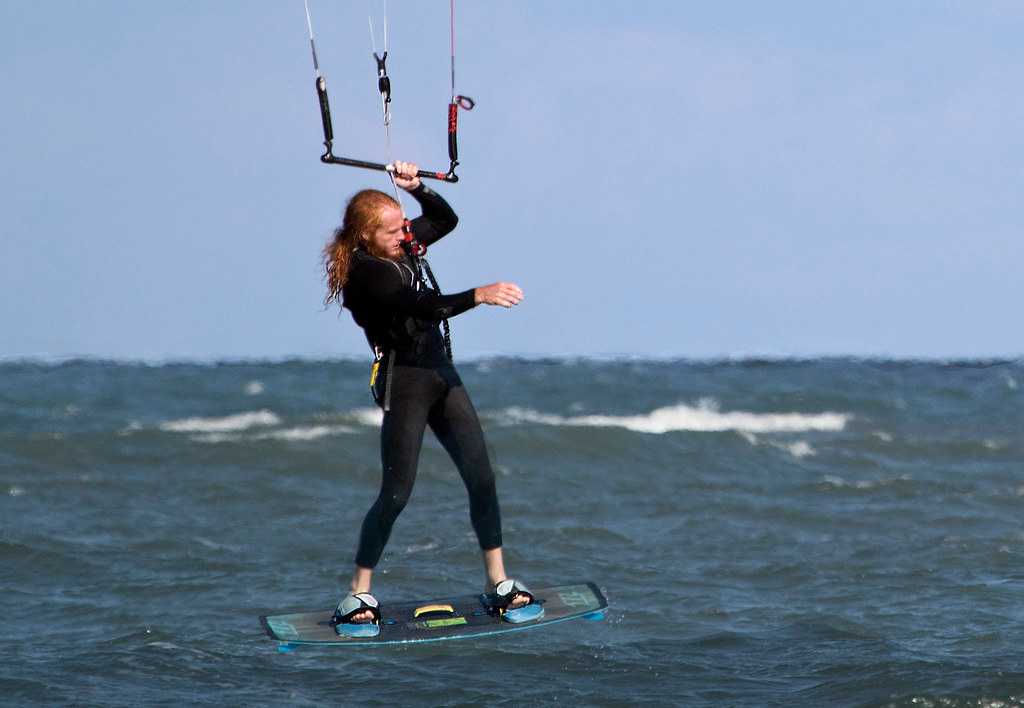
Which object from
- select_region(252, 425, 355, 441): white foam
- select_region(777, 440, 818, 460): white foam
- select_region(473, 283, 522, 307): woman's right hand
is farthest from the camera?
select_region(252, 425, 355, 441): white foam

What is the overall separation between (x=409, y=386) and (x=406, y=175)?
107cm

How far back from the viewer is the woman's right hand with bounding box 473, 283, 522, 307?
679cm

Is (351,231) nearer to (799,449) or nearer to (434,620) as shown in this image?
(434,620)

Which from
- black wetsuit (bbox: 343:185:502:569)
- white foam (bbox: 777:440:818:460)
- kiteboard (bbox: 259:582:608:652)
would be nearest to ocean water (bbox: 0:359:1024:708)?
white foam (bbox: 777:440:818:460)

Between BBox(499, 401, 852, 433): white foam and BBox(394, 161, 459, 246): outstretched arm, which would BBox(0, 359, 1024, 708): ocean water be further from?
BBox(394, 161, 459, 246): outstretched arm

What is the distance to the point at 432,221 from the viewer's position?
25.6 feet

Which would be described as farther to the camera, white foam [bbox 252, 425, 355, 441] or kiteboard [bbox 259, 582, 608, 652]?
white foam [bbox 252, 425, 355, 441]

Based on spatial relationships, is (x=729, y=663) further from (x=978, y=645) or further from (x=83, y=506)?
(x=83, y=506)

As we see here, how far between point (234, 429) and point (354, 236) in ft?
46.1

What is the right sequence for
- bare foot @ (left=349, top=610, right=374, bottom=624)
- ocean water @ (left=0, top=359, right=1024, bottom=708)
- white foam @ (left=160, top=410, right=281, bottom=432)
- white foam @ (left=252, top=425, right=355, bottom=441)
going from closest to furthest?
bare foot @ (left=349, top=610, right=374, bottom=624) → ocean water @ (left=0, top=359, right=1024, bottom=708) → white foam @ (left=252, top=425, right=355, bottom=441) → white foam @ (left=160, top=410, right=281, bottom=432)

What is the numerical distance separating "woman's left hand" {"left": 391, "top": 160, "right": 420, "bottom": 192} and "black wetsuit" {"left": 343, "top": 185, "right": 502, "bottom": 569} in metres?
0.07

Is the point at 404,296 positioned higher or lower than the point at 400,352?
higher

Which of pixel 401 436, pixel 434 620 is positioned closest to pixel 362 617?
pixel 434 620

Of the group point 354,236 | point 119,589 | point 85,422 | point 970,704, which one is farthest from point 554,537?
point 85,422
